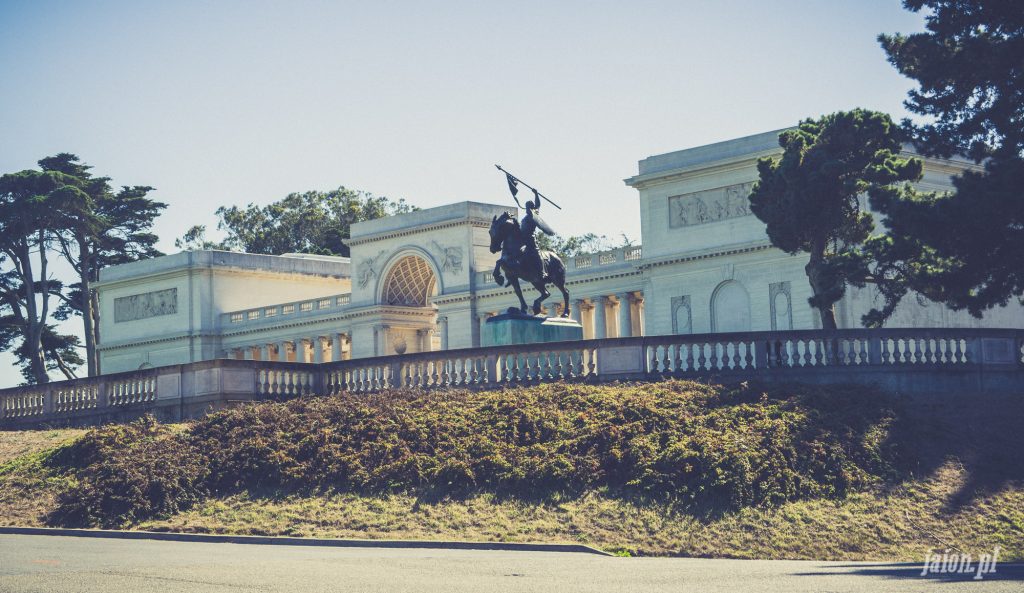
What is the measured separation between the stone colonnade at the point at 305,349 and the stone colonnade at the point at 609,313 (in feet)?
49.2

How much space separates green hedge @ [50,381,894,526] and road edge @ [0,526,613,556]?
82 cm

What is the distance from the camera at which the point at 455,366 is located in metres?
33.8

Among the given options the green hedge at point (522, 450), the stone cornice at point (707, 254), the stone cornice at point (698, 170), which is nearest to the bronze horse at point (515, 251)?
the green hedge at point (522, 450)

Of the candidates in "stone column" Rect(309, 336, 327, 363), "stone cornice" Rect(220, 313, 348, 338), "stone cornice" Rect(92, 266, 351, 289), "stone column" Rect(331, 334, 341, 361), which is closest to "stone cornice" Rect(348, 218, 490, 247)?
"stone cornice" Rect(220, 313, 348, 338)

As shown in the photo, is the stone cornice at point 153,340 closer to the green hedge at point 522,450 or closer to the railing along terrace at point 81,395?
the railing along terrace at point 81,395

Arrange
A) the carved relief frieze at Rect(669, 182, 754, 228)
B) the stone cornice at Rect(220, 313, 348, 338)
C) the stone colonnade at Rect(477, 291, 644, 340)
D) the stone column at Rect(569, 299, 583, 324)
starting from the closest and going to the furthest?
1. the carved relief frieze at Rect(669, 182, 754, 228)
2. the stone colonnade at Rect(477, 291, 644, 340)
3. the stone column at Rect(569, 299, 583, 324)
4. the stone cornice at Rect(220, 313, 348, 338)

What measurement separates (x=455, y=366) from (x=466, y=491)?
8.14 m

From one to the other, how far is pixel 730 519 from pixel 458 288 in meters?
61.4

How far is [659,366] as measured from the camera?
33.0 m

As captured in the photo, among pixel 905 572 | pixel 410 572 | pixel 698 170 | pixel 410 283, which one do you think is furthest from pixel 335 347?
pixel 905 572

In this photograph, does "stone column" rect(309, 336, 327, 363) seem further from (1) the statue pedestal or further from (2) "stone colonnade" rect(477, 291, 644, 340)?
(1) the statue pedestal

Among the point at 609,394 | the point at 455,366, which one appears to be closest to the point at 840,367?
the point at 609,394

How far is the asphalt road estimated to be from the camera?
A: 17.4 m

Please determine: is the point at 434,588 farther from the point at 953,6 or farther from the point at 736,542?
the point at 953,6
